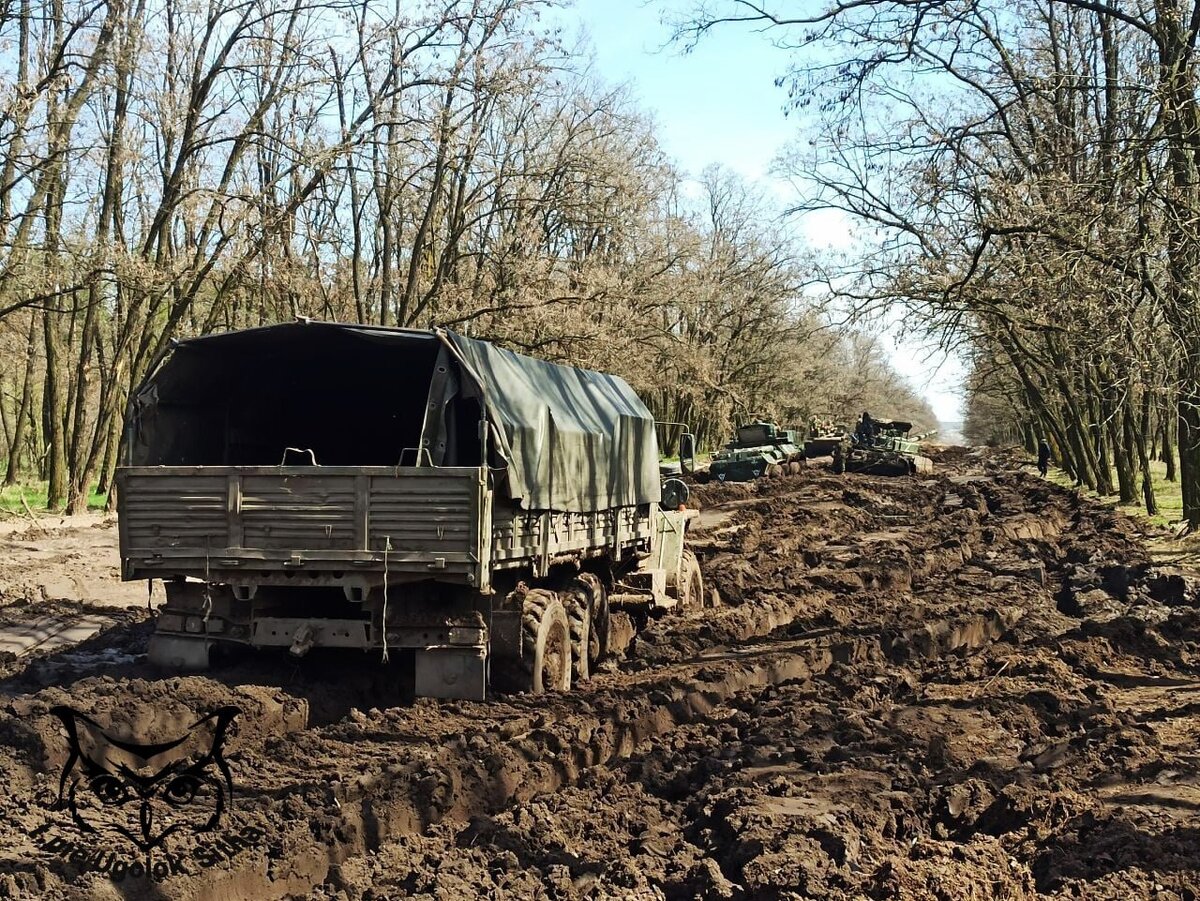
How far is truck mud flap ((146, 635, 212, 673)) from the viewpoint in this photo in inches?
370

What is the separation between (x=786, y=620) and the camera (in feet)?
48.0

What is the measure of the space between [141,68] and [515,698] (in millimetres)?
18361

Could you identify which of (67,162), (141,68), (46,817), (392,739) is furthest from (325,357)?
(141,68)

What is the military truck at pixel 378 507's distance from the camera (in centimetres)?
863

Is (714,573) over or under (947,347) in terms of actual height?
under

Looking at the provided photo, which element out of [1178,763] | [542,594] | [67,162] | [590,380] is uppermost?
[67,162]

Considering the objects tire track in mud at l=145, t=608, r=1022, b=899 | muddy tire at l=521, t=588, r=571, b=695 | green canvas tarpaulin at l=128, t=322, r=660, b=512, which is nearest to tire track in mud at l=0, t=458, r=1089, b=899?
tire track in mud at l=145, t=608, r=1022, b=899

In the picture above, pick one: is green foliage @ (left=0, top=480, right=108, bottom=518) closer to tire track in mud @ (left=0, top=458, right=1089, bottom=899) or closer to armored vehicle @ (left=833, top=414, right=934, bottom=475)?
tire track in mud @ (left=0, top=458, right=1089, bottom=899)

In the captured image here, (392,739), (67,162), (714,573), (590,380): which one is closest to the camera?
(392,739)

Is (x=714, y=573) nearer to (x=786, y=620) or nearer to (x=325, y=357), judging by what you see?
(x=786, y=620)

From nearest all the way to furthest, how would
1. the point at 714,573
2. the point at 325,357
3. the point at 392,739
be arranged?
the point at 392,739
the point at 325,357
the point at 714,573

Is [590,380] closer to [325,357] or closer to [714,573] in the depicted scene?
[325,357]

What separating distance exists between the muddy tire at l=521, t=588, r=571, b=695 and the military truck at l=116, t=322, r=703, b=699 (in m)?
0.02

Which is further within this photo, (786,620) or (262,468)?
(786,620)
